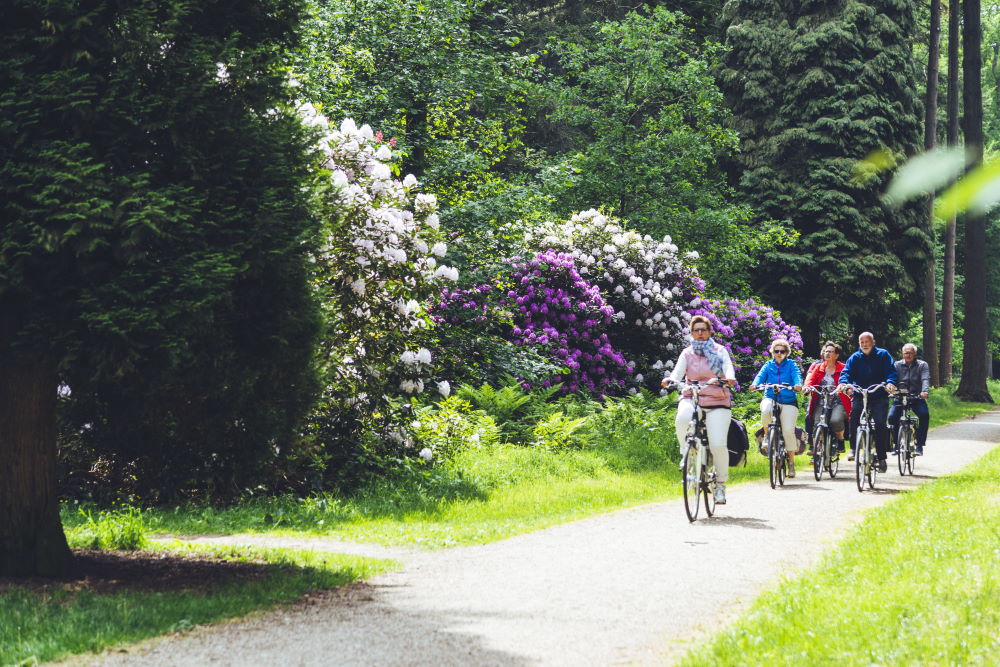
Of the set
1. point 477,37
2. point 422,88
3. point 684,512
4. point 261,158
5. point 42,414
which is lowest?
point 684,512

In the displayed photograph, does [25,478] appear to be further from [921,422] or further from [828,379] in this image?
[921,422]

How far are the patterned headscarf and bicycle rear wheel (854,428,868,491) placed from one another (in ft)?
11.3

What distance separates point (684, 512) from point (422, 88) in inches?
404

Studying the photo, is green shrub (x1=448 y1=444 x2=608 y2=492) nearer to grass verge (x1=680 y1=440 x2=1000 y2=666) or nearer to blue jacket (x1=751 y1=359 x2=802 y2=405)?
blue jacket (x1=751 y1=359 x2=802 y2=405)

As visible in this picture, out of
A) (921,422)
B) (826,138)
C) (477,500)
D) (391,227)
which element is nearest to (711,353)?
(477,500)

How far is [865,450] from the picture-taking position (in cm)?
1315

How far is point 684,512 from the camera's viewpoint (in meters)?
10.9

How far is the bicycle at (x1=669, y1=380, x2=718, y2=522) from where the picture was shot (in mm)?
10172

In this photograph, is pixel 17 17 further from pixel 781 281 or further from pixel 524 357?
pixel 781 281

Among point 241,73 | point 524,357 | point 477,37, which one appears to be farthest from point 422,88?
point 241,73

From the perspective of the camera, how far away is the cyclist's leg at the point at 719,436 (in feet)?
34.8

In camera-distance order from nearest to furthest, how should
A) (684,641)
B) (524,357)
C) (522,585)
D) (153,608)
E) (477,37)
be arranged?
(684,641) < (153,608) < (522,585) < (524,357) < (477,37)

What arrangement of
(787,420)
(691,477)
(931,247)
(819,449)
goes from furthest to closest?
1. (931,247)
2. (819,449)
3. (787,420)
4. (691,477)

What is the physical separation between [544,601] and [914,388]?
11248 millimetres
